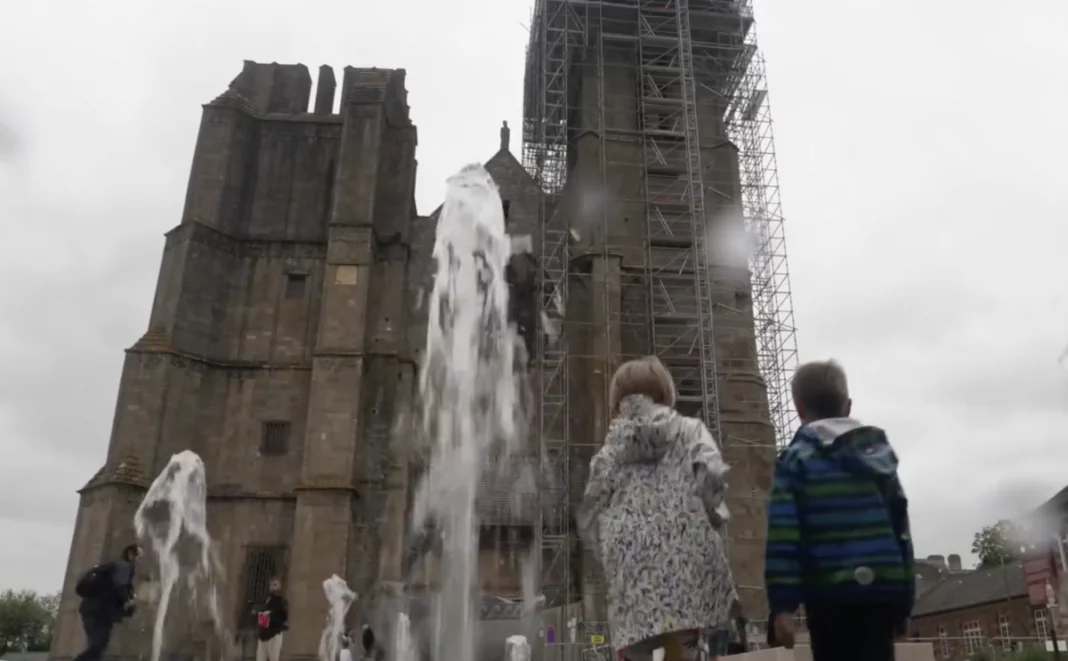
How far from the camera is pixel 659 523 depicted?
3.24 m

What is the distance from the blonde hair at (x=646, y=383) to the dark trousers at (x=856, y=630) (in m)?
1.00

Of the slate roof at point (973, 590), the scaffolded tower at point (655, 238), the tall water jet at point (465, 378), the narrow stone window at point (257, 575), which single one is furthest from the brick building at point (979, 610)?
the narrow stone window at point (257, 575)

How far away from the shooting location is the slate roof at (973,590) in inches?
1390

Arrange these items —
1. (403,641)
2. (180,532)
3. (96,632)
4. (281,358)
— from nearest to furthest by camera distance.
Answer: (96,632), (403,641), (180,532), (281,358)

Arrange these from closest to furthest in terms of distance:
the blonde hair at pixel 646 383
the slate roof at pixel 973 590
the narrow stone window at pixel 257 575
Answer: the blonde hair at pixel 646 383 < the narrow stone window at pixel 257 575 < the slate roof at pixel 973 590

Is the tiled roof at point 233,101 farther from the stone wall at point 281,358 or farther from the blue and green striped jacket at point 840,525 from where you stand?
the blue and green striped jacket at point 840,525

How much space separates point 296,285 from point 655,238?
35.8 feet

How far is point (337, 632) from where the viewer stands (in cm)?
1905

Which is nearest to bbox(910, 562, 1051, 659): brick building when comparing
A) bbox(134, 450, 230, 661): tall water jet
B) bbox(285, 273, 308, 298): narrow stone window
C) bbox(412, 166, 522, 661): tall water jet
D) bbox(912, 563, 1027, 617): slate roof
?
bbox(912, 563, 1027, 617): slate roof

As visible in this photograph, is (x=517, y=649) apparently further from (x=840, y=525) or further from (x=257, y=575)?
(x=840, y=525)

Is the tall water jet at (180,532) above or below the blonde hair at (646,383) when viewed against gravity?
above

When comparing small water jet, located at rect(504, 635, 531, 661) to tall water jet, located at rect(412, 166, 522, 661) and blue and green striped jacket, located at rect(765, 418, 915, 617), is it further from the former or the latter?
blue and green striped jacket, located at rect(765, 418, 915, 617)

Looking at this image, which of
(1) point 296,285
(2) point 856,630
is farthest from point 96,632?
(1) point 296,285

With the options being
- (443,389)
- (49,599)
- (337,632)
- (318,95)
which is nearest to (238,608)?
(337,632)
